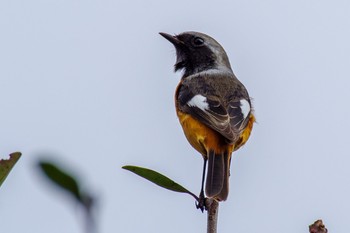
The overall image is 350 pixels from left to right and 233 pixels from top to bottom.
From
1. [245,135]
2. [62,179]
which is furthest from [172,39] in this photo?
[62,179]

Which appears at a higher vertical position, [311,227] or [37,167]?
[311,227]

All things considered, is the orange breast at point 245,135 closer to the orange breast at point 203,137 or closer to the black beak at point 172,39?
the orange breast at point 203,137

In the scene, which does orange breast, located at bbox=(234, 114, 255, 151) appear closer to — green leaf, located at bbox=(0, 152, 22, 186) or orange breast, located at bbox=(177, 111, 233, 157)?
orange breast, located at bbox=(177, 111, 233, 157)

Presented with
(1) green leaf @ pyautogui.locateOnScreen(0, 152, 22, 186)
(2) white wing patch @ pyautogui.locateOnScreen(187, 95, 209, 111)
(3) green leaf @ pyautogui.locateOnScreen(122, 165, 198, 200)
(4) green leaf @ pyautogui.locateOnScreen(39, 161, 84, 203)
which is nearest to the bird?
(2) white wing patch @ pyautogui.locateOnScreen(187, 95, 209, 111)

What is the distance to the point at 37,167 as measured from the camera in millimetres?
727

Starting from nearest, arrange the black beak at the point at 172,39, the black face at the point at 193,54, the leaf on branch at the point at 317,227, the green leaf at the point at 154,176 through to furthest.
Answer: the leaf on branch at the point at 317,227, the green leaf at the point at 154,176, the black face at the point at 193,54, the black beak at the point at 172,39

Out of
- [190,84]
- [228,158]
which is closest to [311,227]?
[228,158]

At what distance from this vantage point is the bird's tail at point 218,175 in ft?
12.9

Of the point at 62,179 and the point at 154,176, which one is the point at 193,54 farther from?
the point at 62,179

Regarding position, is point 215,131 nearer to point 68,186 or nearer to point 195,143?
point 195,143

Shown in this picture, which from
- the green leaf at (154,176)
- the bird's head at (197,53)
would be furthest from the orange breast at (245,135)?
the green leaf at (154,176)

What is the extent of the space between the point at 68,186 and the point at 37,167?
62mm

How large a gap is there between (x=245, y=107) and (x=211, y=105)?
1.24ft

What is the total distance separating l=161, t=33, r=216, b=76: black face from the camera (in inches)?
266
